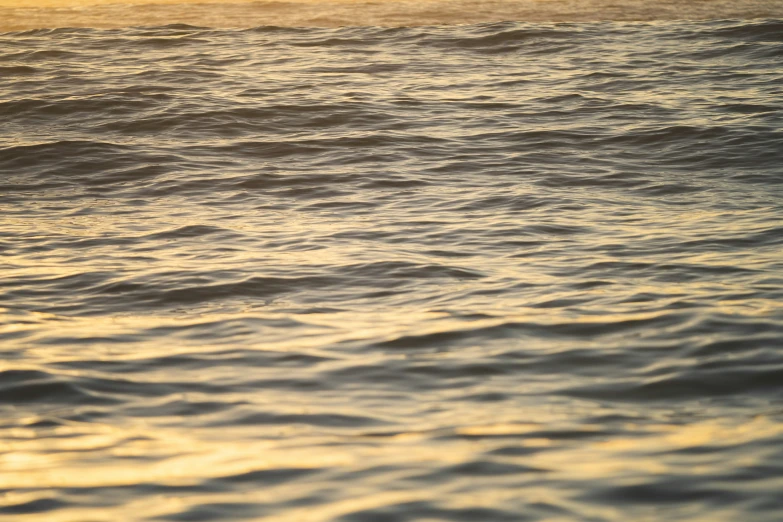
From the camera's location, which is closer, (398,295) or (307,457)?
(307,457)

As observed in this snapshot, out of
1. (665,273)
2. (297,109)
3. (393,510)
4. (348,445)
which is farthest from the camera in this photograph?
(297,109)

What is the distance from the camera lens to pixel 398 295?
22.4 feet

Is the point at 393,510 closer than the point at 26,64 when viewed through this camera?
Yes

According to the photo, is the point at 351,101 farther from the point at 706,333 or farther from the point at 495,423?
the point at 495,423

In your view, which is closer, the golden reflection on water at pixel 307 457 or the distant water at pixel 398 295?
the golden reflection on water at pixel 307 457

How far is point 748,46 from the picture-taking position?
1572 centimetres

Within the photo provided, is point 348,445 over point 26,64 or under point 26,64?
under

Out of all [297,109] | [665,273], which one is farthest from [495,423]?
[297,109]

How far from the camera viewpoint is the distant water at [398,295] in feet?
13.7

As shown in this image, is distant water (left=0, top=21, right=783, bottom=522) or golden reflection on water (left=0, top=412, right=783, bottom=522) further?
distant water (left=0, top=21, right=783, bottom=522)

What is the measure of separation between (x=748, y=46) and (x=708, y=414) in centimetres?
1217

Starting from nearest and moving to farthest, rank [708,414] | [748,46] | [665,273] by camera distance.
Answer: [708,414] < [665,273] < [748,46]

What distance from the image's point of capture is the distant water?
4164mm

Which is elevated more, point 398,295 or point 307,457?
point 307,457
